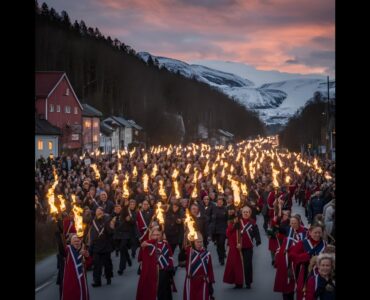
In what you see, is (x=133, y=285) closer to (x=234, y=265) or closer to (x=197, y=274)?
(x=234, y=265)

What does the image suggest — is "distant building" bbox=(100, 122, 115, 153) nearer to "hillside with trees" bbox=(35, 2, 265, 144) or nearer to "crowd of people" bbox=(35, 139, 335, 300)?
"hillside with trees" bbox=(35, 2, 265, 144)

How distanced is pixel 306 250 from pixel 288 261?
49.1 inches

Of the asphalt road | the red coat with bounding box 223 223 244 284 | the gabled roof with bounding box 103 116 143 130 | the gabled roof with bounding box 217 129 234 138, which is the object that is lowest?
the asphalt road

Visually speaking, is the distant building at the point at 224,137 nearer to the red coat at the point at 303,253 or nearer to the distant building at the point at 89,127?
the distant building at the point at 89,127

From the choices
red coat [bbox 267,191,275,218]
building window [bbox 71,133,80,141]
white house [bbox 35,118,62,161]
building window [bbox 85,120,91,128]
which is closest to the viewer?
red coat [bbox 267,191,275,218]

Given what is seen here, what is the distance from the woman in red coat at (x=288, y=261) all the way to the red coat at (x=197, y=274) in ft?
4.22

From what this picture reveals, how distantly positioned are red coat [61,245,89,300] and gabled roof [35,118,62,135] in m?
35.1

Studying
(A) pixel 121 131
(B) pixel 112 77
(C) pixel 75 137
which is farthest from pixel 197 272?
(B) pixel 112 77

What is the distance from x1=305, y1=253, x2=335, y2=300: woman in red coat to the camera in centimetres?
695

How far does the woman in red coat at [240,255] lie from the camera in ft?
40.0

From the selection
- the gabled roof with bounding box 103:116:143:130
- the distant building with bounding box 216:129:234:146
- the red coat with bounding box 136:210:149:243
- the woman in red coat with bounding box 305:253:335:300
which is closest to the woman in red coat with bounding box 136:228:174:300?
the woman in red coat with bounding box 305:253:335:300
